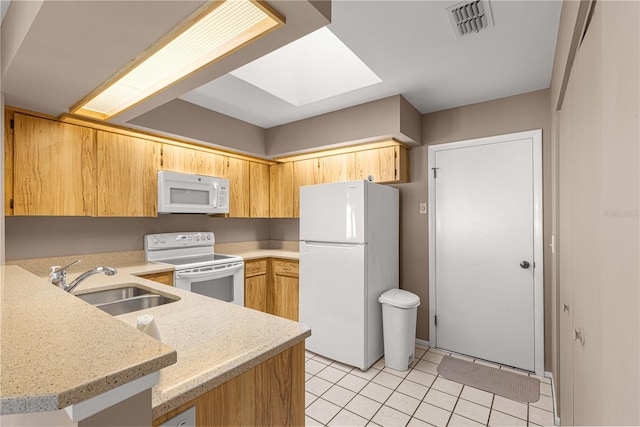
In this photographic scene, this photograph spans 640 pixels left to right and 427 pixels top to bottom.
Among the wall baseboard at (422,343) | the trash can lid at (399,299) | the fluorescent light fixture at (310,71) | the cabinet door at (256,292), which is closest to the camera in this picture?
the fluorescent light fixture at (310,71)

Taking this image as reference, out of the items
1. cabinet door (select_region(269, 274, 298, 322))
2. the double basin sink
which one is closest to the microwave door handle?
cabinet door (select_region(269, 274, 298, 322))

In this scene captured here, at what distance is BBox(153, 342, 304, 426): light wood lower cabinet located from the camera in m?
0.86

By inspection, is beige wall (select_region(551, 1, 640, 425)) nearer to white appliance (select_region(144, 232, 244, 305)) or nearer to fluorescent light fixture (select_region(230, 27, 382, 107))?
fluorescent light fixture (select_region(230, 27, 382, 107))

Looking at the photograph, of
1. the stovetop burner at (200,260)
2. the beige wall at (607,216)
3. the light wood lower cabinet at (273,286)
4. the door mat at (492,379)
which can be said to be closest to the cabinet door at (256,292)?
the light wood lower cabinet at (273,286)

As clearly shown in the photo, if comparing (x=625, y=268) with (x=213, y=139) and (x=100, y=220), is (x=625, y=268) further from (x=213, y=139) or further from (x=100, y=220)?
(x=100, y=220)

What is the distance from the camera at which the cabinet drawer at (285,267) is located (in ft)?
11.4

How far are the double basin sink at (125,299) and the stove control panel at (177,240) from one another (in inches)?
42.2

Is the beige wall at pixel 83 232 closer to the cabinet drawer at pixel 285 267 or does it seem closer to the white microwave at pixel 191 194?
the white microwave at pixel 191 194

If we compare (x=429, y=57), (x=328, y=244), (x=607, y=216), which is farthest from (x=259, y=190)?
(x=607, y=216)

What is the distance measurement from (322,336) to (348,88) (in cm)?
230

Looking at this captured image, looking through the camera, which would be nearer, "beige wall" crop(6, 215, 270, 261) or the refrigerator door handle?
"beige wall" crop(6, 215, 270, 261)

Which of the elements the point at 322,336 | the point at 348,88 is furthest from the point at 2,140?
the point at 322,336

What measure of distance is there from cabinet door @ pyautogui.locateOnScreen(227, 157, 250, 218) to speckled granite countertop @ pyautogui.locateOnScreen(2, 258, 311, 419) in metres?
2.06

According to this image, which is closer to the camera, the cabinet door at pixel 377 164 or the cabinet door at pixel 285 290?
the cabinet door at pixel 377 164
